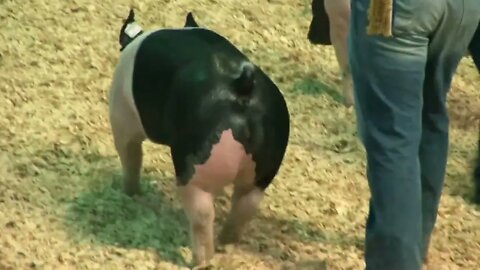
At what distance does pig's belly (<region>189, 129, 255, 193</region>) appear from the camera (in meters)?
2.04

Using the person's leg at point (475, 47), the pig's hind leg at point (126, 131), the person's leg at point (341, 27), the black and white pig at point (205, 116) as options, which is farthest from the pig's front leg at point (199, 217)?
the person's leg at point (341, 27)

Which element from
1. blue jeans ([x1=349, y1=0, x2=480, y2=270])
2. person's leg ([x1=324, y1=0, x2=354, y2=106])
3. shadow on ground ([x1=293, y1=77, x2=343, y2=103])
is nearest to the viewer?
blue jeans ([x1=349, y1=0, x2=480, y2=270])

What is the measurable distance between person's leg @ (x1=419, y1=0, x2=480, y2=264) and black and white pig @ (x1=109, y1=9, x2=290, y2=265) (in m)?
0.36

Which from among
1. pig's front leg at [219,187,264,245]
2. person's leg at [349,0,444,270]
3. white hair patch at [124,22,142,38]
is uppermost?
person's leg at [349,0,444,270]

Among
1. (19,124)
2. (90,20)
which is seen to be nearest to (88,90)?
(19,124)

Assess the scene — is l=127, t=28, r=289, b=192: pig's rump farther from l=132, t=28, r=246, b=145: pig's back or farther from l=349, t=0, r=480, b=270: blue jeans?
l=349, t=0, r=480, b=270: blue jeans

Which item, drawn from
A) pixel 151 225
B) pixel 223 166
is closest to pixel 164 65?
pixel 223 166

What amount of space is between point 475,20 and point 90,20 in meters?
2.50

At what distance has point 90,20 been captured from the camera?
3902 millimetres

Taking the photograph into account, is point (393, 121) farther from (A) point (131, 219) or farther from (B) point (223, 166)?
(A) point (131, 219)

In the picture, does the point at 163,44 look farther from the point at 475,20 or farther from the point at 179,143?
the point at 475,20

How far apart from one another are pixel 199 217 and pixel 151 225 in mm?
419

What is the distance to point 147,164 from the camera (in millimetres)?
2859

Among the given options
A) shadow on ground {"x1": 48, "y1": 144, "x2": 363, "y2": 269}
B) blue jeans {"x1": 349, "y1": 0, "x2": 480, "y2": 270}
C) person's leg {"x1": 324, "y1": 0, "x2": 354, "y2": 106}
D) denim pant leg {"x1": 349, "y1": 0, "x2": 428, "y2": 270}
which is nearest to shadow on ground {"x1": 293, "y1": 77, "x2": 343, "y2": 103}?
person's leg {"x1": 324, "y1": 0, "x2": 354, "y2": 106}
